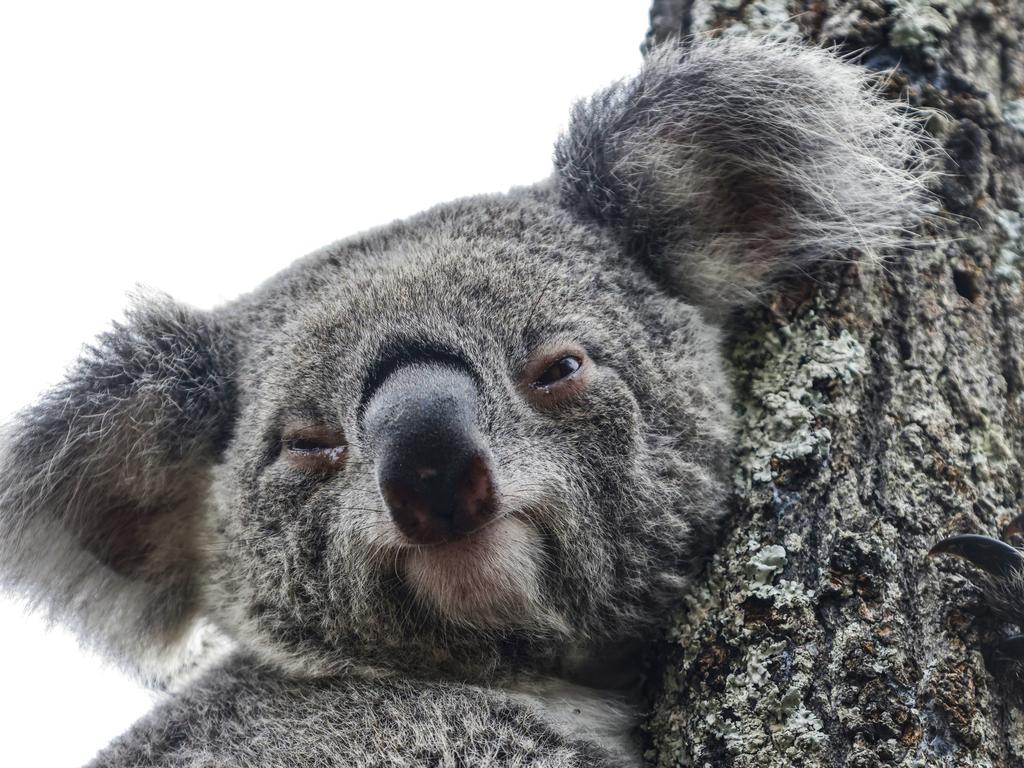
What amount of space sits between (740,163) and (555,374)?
0.84 m

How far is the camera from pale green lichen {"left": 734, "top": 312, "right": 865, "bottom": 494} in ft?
6.96

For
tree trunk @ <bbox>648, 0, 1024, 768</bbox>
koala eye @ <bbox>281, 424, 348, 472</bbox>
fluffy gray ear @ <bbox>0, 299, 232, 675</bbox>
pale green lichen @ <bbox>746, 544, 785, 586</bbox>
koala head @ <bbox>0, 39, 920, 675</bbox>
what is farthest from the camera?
fluffy gray ear @ <bbox>0, 299, 232, 675</bbox>

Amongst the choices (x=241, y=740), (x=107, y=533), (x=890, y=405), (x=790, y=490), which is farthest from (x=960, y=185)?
(x=107, y=533)

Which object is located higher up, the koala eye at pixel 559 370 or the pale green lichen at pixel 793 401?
the koala eye at pixel 559 370

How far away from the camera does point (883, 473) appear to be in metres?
2.01

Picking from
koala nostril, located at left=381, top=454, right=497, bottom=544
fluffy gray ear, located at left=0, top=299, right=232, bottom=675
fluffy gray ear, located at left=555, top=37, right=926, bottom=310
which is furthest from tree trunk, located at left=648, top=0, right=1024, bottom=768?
fluffy gray ear, located at left=0, top=299, right=232, bottom=675

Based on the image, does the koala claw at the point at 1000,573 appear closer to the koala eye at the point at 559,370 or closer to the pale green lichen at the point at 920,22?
the koala eye at the point at 559,370

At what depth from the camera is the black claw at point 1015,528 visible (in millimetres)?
2008

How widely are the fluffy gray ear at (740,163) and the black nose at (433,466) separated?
0.86 metres

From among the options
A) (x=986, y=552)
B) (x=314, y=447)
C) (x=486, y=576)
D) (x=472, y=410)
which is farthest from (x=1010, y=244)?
(x=314, y=447)

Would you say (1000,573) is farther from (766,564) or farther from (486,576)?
(486,576)

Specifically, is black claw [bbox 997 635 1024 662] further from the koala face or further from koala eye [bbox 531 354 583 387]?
koala eye [bbox 531 354 583 387]

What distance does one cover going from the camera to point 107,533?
2697 millimetres

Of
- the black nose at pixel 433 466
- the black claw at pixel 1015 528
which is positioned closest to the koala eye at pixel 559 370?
the black nose at pixel 433 466
